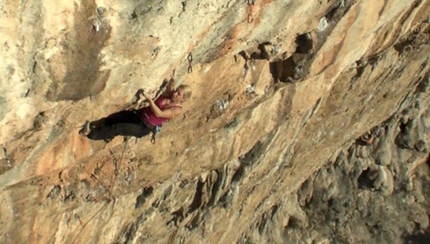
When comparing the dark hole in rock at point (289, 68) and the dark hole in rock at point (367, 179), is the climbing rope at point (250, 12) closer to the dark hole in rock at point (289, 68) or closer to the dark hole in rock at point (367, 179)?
the dark hole in rock at point (289, 68)

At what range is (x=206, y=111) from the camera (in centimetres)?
688


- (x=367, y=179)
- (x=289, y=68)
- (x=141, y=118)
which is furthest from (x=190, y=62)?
(x=367, y=179)

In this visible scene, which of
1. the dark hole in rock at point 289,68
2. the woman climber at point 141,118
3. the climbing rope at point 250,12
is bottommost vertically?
the dark hole in rock at point 289,68

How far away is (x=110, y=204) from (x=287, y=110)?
282 centimetres

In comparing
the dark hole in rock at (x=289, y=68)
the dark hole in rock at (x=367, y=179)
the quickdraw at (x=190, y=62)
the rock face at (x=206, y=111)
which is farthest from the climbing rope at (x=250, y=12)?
the dark hole in rock at (x=367, y=179)

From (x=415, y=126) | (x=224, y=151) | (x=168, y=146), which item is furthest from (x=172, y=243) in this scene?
(x=415, y=126)

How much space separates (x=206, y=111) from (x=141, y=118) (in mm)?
1460

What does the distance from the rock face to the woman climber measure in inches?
5.5

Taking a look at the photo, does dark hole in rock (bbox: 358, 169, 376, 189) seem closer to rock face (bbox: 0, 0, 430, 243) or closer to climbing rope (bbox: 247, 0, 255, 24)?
rock face (bbox: 0, 0, 430, 243)

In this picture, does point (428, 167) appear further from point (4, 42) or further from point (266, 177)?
point (4, 42)

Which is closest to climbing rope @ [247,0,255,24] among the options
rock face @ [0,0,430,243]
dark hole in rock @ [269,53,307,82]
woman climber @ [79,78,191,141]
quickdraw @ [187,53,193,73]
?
rock face @ [0,0,430,243]

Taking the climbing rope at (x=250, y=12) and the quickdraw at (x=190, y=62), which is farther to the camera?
the quickdraw at (x=190, y=62)

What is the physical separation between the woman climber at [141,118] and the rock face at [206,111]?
0.46 feet

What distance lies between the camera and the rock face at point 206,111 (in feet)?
13.9
